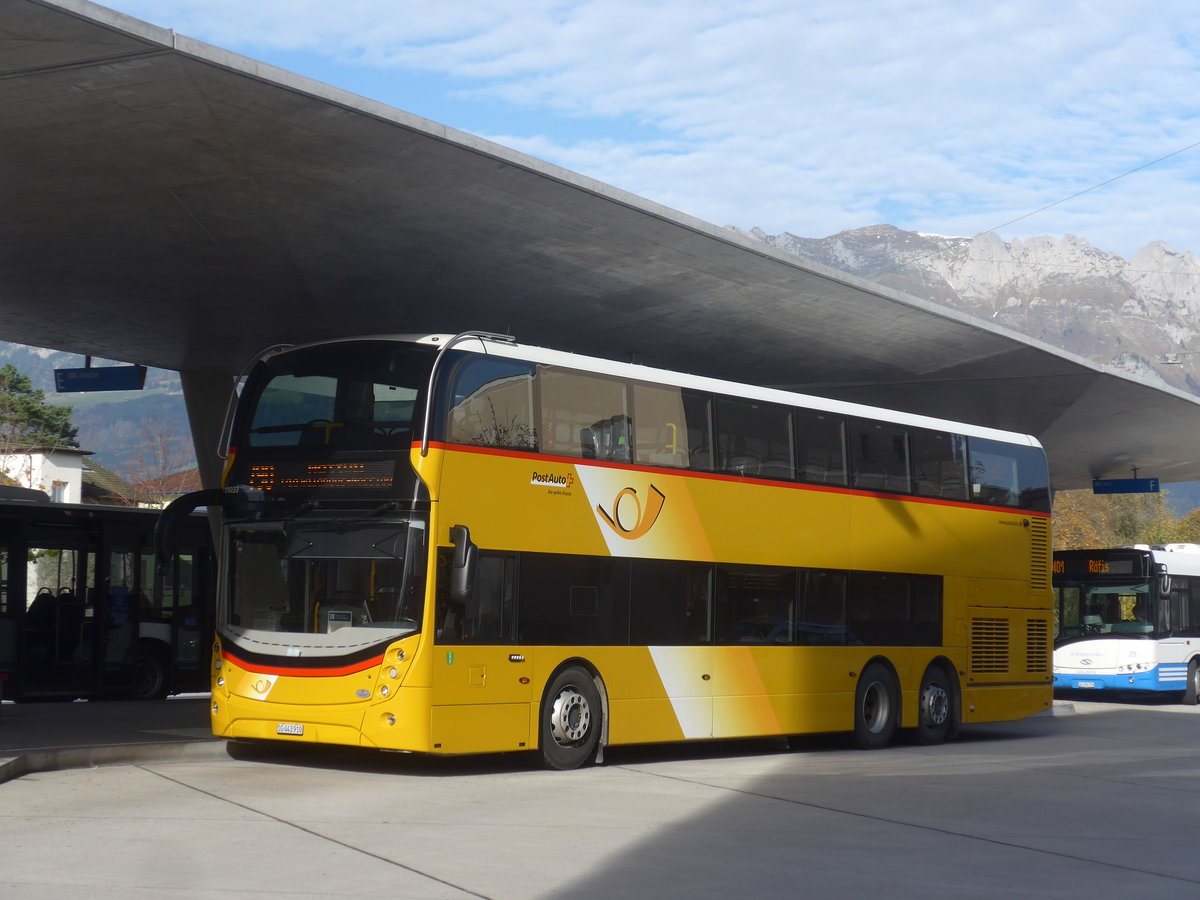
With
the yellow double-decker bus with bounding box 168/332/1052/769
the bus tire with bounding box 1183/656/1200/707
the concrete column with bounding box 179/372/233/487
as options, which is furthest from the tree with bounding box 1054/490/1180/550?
the yellow double-decker bus with bounding box 168/332/1052/769

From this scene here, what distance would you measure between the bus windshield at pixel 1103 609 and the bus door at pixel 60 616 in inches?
698

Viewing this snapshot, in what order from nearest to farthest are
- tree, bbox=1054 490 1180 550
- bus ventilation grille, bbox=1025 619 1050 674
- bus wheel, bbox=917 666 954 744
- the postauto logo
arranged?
1. the postauto logo
2. bus wheel, bbox=917 666 954 744
3. bus ventilation grille, bbox=1025 619 1050 674
4. tree, bbox=1054 490 1180 550

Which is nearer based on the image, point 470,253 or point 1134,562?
point 470,253

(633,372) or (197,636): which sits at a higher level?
(633,372)

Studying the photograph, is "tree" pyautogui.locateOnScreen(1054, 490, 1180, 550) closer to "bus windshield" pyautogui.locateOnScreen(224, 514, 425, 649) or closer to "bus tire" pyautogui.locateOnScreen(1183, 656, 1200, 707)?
"bus tire" pyautogui.locateOnScreen(1183, 656, 1200, 707)

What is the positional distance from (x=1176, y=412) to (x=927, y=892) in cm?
2426

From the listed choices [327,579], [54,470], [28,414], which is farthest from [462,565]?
[28,414]

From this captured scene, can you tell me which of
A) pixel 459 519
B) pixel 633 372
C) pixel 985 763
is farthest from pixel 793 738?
pixel 459 519

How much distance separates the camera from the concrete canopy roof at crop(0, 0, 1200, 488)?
12.3m

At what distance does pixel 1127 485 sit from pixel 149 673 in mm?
28287

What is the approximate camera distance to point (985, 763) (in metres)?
15.6

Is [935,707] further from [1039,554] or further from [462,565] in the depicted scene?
[462,565]

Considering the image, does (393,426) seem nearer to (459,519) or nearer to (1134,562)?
(459,519)

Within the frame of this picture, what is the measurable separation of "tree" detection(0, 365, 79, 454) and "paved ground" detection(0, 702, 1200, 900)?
70.6 metres
